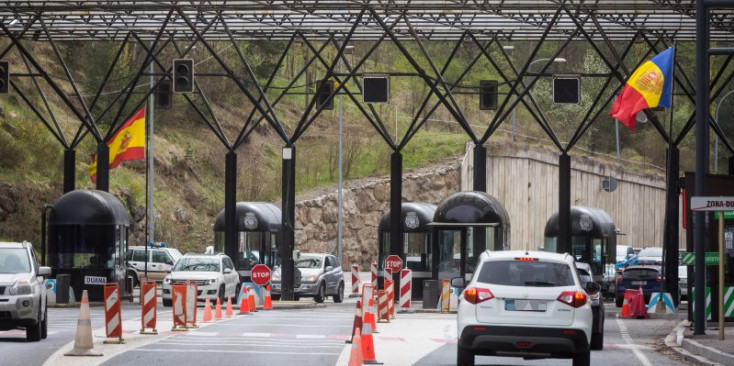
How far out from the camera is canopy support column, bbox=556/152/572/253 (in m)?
43.2

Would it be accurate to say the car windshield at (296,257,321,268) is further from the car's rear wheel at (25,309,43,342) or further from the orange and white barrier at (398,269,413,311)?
the car's rear wheel at (25,309,43,342)

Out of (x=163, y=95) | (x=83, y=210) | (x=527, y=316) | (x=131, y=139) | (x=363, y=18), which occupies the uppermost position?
(x=363, y=18)

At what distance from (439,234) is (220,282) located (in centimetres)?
662

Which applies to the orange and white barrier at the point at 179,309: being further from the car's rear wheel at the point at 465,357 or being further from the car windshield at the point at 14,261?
the car's rear wheel at the point at 465,357

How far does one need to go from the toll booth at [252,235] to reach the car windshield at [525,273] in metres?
30.4

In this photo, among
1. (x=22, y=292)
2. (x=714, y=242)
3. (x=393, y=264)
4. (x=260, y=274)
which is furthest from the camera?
(x=393, y=264)

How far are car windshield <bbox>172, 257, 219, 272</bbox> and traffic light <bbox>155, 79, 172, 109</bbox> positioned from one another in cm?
475

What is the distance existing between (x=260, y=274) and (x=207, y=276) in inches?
155

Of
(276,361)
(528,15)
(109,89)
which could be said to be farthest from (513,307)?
(109,89)

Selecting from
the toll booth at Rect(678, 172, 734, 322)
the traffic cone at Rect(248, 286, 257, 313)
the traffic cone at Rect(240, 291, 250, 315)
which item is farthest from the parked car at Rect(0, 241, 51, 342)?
the toll booth at Rect(678, 172, 734, 322)

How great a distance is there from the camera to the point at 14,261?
24.6 metres

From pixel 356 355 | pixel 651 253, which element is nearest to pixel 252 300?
pixel 356 355

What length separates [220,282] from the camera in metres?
42.1

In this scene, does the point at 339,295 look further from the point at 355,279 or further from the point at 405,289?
the point at 405,289
